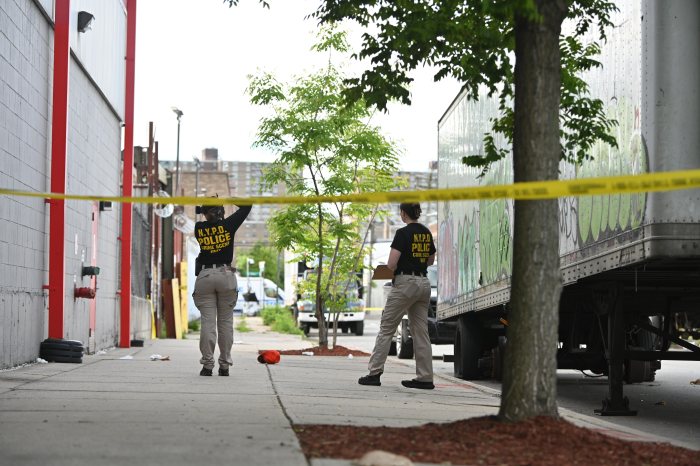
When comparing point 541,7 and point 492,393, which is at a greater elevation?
point 541,7

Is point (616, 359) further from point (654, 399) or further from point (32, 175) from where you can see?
point (32, 175)

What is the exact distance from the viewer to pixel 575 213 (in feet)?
34.7

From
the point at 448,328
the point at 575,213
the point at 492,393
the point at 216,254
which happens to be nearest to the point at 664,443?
the point at 575,213

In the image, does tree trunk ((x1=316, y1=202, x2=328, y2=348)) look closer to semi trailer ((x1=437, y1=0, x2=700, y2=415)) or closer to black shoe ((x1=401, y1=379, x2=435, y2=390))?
semi trailer ((x1=437, y1=0, x2=700, y2=415))

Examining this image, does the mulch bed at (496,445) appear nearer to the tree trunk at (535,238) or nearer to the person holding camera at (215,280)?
the tree trunk at (535,238)

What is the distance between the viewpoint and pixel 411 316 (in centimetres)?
1163

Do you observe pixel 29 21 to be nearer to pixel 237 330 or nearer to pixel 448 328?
pixel 448 328

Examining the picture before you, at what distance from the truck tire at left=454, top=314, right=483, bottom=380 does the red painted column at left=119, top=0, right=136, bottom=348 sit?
7311mm

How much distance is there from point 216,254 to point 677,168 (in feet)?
17.1

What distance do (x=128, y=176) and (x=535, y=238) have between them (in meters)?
14.8

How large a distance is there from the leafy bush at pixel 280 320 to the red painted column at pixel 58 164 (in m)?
28.1

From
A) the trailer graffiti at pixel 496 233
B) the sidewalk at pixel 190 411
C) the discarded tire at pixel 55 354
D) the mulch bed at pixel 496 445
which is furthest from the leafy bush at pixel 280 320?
the mulch bed at pixel 496 445

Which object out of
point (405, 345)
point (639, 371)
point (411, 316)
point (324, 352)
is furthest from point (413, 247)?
point (405, 345)

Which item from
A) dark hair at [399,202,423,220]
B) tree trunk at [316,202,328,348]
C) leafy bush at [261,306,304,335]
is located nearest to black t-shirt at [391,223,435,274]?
dark hair at [399,202,423,220]
